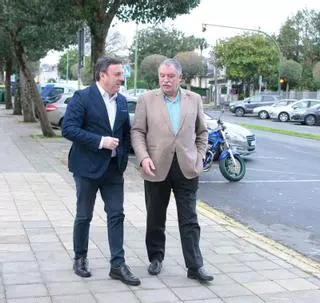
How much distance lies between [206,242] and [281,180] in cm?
594

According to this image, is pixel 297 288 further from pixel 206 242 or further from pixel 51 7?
pixel 51 7

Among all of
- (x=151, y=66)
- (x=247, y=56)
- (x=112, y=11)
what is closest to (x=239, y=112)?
(x=247, y=56)

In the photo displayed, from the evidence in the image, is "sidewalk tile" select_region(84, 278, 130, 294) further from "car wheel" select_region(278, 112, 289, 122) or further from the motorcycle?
"car wheel" select_region(278, 112, 289, 122)

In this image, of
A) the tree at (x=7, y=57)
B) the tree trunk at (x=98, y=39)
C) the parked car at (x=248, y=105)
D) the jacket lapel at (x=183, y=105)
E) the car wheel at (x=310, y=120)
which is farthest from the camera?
the parked car at (x=248, y=105)

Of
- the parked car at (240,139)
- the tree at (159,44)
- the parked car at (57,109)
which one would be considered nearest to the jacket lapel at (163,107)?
the parked car at (240,139)

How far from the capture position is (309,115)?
35.4 m

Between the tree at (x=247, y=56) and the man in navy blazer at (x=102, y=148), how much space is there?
52.0m

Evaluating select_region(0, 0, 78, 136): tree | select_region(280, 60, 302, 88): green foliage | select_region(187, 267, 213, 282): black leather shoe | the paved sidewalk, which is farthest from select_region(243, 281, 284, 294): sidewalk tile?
select_region(280, 60, 302, 88): green foliage

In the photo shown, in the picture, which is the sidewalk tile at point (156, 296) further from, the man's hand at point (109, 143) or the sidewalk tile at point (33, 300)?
the man's hand at point (109, 143)

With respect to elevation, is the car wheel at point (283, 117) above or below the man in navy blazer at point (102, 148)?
below

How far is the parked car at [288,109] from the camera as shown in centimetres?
3634

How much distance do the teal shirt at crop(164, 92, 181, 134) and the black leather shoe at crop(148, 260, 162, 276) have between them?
119 centimetres

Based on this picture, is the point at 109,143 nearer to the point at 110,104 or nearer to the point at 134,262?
the point at 110,104

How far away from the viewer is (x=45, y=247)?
6.14 meters
